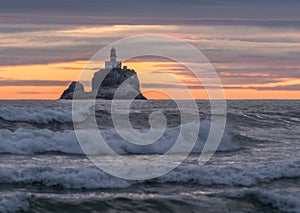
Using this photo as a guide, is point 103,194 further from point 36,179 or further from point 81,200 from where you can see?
point 36,179

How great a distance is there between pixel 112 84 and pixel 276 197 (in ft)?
392

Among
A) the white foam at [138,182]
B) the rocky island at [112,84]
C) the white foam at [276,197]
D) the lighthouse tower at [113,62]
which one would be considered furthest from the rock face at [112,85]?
the white foam at [276,197]

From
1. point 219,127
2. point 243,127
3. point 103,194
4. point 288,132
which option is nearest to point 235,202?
point 103,194

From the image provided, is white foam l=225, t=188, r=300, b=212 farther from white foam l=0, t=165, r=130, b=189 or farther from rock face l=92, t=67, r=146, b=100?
rock face l=92, t=67, r=146, b=100

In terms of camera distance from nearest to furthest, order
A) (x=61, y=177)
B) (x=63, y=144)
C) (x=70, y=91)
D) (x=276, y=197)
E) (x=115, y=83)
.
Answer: (x=276, y=197), (x=61, y=177), (x=63, y=144), (x=115, y=83), (x=70, y=91)

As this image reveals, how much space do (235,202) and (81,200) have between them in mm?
3765

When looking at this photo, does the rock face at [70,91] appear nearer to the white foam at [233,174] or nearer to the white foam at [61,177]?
the white foam at [233,174]

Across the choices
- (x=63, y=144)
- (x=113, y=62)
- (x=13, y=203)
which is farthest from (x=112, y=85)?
(x=13, y=203)

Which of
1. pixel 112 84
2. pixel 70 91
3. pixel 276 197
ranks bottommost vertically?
pixel 276 197

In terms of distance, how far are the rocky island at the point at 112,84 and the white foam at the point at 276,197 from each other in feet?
361

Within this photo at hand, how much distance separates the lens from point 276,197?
15.0m

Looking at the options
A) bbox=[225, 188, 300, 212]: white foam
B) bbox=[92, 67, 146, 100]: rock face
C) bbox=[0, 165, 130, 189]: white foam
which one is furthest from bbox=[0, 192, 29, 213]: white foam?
bbox=[92, 67, 146, 100]: rock face

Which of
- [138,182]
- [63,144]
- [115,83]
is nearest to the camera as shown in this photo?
[138,182]

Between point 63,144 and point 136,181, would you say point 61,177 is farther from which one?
point 63,144
